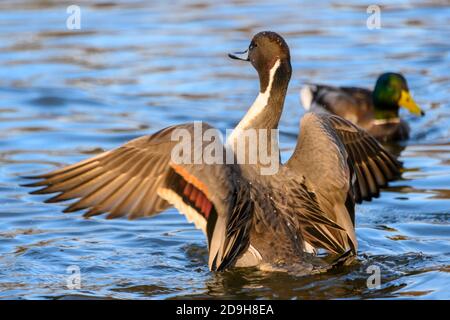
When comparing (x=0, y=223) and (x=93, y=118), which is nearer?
(x=0, y=223)

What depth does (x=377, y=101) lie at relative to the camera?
12.5 metres

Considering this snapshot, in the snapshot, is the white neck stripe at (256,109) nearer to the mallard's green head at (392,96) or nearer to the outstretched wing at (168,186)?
the outstretched wing at (168,186)

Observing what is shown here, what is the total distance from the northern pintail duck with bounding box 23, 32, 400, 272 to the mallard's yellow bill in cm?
493

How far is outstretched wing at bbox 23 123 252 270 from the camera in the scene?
664 centimetres

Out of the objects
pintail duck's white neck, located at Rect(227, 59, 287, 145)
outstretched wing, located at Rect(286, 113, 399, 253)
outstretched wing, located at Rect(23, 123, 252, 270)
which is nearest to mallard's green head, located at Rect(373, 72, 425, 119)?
outstretched wing, located at Rect(286, 113, 399, 253)

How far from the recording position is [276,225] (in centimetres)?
708

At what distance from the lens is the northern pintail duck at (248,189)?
6.70 meters

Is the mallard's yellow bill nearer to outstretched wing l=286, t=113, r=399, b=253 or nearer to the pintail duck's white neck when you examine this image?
outstretched wing l=286, t=113, r=399, b=253

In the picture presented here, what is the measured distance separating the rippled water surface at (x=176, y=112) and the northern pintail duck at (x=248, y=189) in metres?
0.26

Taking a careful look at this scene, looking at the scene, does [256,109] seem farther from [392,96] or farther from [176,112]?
[392,96]

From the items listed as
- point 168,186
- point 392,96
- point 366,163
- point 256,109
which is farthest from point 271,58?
point 392,96

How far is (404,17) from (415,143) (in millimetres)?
5820
